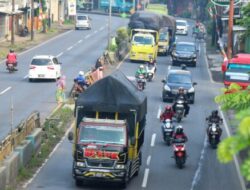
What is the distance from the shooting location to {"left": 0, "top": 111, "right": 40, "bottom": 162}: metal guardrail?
74.6ft

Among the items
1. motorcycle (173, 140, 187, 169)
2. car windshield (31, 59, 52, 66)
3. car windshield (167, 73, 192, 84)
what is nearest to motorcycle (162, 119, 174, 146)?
motorcycle (173, 140, 187, 169)

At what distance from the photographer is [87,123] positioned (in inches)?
896

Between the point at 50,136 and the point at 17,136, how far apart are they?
5.30m

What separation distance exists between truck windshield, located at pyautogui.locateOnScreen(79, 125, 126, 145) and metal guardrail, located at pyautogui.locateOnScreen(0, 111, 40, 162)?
2.05 meters

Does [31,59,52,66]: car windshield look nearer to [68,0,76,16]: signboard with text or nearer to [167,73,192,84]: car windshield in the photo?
[167,73,192,84]: car windshield

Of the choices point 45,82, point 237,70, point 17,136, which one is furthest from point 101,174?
point 45,82

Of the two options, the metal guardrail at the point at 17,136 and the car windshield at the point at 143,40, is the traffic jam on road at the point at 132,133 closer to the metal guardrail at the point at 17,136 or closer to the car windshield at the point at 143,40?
the metal guardrail at the point at 17,136

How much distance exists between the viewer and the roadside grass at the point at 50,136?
24906 mm

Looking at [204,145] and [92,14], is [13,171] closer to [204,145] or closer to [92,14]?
[204,145]

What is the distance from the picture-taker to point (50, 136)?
30.8m

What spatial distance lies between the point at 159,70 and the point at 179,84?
1564 cm

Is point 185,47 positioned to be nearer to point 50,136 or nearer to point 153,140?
point 153,140

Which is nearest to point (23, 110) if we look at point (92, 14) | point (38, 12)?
point (38, 12)

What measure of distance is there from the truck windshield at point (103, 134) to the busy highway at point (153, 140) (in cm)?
145
